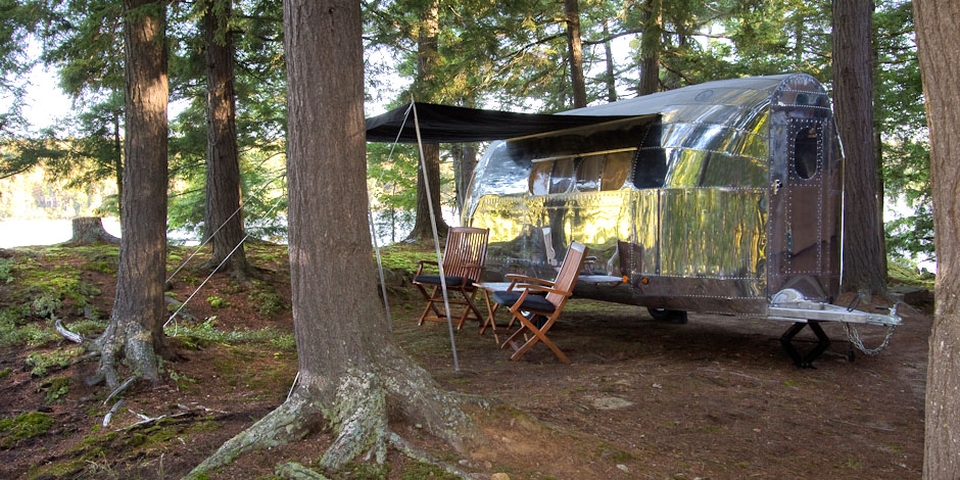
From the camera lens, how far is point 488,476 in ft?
9.87

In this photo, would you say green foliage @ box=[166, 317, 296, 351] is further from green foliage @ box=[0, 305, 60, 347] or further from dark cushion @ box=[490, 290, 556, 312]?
dark cushion @ box=[490, 290, 556, 312]

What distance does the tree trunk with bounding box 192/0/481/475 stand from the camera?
344 cm

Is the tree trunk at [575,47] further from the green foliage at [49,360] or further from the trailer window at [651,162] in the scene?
the green foliage at [49,360]

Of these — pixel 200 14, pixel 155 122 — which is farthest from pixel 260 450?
pixel 200 14

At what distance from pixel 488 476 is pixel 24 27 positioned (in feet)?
25.8

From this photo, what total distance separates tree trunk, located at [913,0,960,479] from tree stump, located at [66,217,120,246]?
10.5 metres

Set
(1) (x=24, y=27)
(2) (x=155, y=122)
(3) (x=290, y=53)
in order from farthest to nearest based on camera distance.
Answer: (1) (x=24, y=27)
(2) (x=155, y=122)
(3) (x=290, y=53)

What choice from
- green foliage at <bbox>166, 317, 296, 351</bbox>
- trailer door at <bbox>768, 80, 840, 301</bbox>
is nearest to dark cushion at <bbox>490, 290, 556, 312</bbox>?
trailer door at <bbox>768, 80, 840, 301</bbox>

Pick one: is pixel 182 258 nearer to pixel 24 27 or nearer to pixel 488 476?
pixel 24 27

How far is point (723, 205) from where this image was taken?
5859mm

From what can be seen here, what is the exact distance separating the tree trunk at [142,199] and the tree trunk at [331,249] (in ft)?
7.40

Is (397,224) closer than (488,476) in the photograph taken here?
No

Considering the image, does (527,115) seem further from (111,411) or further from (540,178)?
(111,411)

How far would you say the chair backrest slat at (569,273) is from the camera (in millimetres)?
6098
